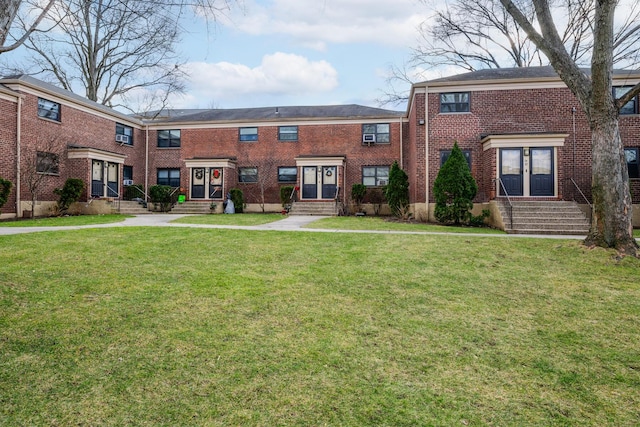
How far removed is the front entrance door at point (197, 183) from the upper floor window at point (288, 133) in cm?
554

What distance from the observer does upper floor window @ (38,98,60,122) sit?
59.7 feet

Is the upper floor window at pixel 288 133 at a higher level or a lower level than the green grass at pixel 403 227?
higher

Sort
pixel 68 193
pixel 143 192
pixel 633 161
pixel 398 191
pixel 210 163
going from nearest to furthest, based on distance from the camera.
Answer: pixel 633 161 < pixel 398 191 < pixel 68 193 < pixel 210 163 < pixel 143 192

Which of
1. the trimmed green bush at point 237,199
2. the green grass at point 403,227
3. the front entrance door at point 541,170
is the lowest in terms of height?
the green grass at point 403,227

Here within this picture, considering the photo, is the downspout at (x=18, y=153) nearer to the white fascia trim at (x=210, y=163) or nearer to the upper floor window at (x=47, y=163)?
the upper floor window at (x=47, y=163)

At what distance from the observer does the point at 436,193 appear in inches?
585

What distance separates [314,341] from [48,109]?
69.1ft

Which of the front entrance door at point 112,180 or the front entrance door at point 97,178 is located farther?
the front entrance door at point 112,180

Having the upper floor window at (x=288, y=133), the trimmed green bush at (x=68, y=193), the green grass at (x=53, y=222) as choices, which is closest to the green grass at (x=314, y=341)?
the green grass at (x=53, y=222)

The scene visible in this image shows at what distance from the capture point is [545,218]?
13102 millimetres

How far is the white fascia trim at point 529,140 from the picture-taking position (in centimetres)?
1524

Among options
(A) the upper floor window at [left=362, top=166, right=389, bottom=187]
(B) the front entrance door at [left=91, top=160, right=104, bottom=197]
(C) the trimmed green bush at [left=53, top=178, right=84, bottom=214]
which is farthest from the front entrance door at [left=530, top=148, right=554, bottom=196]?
(B) the front entrance door at [left=91, top=160, right=104, bottom=197]

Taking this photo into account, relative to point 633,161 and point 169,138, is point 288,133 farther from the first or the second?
point 633,161

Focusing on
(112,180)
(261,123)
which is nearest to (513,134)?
(261,123)
